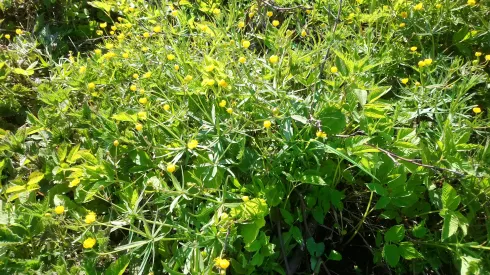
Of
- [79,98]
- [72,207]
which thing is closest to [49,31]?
[79,98]

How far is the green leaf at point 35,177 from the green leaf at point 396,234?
1224 mm

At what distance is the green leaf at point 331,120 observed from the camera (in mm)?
1372

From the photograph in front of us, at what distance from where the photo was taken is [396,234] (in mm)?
1348

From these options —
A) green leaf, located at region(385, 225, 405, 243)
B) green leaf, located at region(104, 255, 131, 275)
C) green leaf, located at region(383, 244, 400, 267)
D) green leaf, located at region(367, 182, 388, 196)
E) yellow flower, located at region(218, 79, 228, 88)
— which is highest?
yellow flower, located at region(218, 79, 228, 88)

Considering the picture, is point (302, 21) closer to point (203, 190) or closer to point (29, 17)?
point (203, 190)

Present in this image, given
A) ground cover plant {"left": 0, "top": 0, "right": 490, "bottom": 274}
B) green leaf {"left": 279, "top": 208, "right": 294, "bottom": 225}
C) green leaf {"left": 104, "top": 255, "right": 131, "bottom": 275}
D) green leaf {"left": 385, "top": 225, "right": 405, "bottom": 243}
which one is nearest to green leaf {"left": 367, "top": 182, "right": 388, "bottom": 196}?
ground cover plant {"left": 0, "top": 0, "right": 490, "bottom": 274}

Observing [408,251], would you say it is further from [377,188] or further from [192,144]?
[192,144]

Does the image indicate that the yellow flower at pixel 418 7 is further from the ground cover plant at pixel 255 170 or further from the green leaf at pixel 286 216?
the green leaf at pixel 286 216

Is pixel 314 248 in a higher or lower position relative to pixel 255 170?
lower

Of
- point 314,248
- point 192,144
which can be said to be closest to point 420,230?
point 314,248

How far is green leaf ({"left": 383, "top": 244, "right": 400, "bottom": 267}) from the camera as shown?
1340 millimetres

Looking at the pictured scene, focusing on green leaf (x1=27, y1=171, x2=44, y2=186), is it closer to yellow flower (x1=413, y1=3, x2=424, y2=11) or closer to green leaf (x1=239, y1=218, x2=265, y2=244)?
green leaf (x1=239, y1=218, x2=265, y2=244)

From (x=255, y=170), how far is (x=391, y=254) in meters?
0.49

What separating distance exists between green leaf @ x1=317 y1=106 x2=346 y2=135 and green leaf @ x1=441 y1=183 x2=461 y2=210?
350 mm
